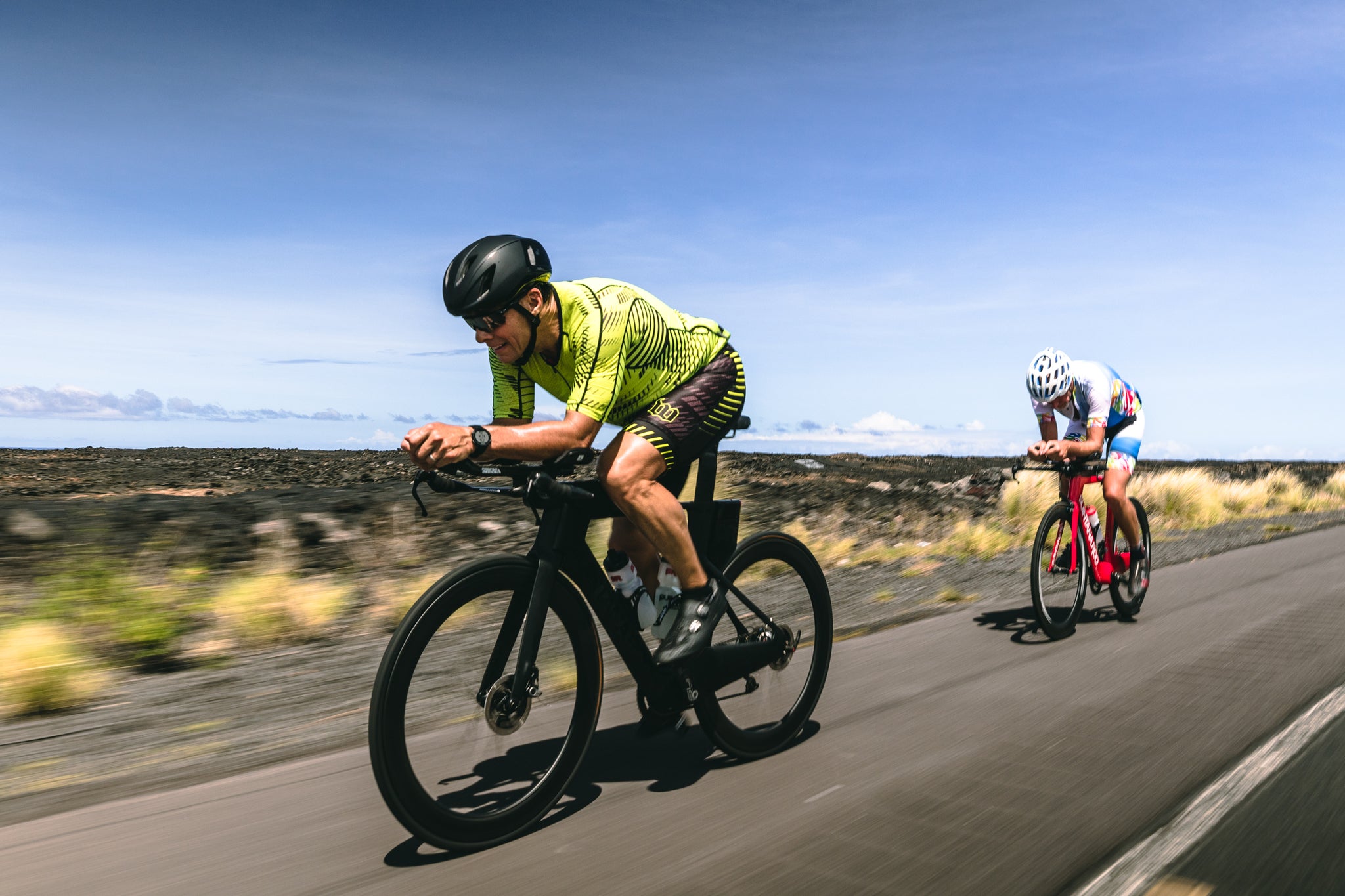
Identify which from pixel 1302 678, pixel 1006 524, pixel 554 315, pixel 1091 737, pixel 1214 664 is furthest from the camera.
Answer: pixel 1006 524

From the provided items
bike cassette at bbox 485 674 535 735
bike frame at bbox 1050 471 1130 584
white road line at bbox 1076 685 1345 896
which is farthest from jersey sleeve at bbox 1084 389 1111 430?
bike cassette at bbox 485 674 535 735

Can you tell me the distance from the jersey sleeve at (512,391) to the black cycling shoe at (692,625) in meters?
1.02

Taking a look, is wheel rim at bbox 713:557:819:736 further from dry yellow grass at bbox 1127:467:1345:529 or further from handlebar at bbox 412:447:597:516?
dry yellow grass at bbox 1127:467:1345:529

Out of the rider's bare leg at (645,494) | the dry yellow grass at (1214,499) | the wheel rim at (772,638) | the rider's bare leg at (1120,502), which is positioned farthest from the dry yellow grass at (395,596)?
the dry yellow grass at (1214,499)

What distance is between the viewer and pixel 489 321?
3619 mm

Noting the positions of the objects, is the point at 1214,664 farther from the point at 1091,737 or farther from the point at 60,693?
the point at 60,693

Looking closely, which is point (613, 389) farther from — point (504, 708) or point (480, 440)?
point (504, 708)

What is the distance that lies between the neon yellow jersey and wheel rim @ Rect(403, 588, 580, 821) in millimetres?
842

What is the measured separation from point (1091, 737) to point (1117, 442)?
4.51 metres

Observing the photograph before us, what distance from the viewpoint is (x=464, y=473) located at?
3.39 meters

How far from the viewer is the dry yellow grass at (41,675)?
5.12 meters

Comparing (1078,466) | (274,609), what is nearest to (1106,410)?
(1078,466)

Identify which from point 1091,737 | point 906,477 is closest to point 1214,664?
point 1091,737

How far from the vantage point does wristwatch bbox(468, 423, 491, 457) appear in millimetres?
3188
